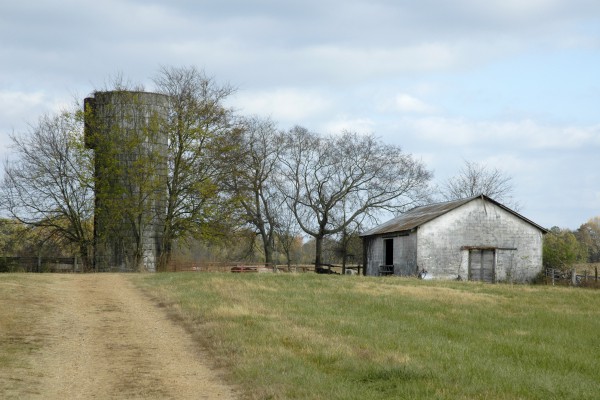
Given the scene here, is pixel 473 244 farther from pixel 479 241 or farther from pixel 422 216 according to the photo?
pixel 422 216

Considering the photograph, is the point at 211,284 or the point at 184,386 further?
the point at 211,284

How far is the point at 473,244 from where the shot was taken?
39.2 m

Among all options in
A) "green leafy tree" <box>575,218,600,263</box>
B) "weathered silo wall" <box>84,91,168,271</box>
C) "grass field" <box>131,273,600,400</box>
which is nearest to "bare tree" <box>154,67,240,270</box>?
"weathered silo wall" <box>84,91,168,271</box>

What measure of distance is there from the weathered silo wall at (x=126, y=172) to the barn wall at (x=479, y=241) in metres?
15.5

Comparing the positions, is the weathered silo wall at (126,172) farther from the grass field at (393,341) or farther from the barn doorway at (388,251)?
the grass field at (393,341)

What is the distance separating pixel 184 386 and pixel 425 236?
2990 cm

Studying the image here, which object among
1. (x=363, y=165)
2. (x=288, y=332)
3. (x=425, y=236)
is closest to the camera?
(x=288, y=332)

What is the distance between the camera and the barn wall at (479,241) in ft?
127

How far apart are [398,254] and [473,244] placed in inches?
176

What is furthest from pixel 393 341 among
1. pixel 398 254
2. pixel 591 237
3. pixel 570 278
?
pixel 591 237

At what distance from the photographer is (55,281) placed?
25.3 metres

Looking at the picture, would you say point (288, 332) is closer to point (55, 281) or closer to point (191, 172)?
point (55, 281)

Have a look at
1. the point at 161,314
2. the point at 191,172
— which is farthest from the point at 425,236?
the point at 161,314

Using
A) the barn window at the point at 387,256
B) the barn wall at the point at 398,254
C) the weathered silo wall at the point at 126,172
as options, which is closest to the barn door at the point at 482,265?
the barn wall at the point at 398,254
